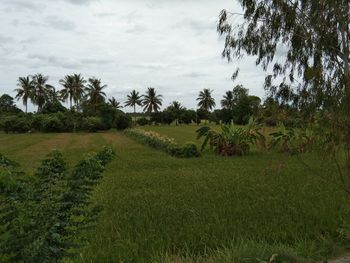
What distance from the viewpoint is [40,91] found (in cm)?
9219

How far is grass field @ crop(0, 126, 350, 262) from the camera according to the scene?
6496 millimetres

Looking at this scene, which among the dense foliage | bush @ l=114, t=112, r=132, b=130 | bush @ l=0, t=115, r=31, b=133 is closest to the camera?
the dense foliage

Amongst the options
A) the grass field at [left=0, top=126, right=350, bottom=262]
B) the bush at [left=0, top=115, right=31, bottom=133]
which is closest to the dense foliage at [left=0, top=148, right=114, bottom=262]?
the grass field at [left=0, top=126, right=350, bottom=262]

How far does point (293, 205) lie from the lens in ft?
33.1

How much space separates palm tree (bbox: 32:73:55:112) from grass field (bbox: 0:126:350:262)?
79.8 meters

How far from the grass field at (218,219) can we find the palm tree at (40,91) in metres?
79.8

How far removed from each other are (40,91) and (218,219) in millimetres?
88566

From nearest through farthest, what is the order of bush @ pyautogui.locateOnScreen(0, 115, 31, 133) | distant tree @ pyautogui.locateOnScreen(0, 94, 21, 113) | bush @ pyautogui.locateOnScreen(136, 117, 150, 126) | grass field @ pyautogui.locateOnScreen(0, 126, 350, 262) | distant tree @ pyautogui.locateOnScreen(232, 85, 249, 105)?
grass field @ pyautogui.locateOnScreen(0, 126, 350, 262) → distant tree @ pyautogui.locateOnScreen(232, 85, 249, 105) → bush @ pyautogui.locateOnScreen(0, 115, 31, 133) → bush @ pyautogui.locateOnScreen(136, 117, 150, 126) → distant tree @ pyautogui.locateOnScreen(0, 94, 21, 113)

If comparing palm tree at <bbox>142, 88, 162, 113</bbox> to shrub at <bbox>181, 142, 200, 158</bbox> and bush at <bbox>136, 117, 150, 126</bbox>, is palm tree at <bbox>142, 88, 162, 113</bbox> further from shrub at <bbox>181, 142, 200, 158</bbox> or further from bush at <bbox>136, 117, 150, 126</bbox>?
shrub at <bbox>181, 142, 200, 158</bbox>

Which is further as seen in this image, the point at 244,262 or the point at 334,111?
the point at 334,111

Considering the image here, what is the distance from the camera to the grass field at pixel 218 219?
21.3 feet

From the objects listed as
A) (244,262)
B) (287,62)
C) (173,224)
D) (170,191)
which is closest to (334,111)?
(287,62)

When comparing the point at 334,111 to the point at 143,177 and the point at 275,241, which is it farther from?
the point at 143,177

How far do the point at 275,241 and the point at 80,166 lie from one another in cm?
919
